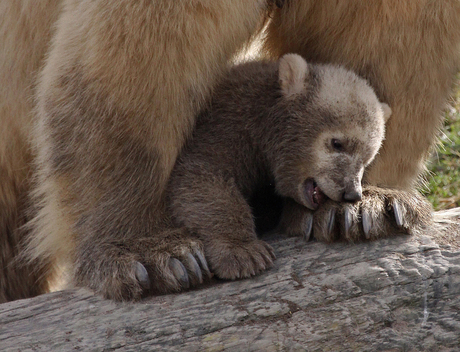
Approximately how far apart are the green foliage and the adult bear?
1349 millimetres

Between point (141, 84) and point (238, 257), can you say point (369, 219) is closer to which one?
point (238, 257)

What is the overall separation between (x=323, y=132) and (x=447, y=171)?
7.78 ft

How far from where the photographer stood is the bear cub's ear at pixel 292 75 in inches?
127

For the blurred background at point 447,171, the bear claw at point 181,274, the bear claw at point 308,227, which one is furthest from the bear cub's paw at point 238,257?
the blurred background at point 447,171

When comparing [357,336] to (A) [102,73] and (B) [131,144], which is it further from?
(A) [102,73]

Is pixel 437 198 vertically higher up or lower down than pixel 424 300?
higher up

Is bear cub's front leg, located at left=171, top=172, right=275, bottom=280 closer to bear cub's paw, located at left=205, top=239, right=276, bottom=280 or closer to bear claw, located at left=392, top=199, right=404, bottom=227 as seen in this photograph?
bear cub's paw, located at left=205, top=239, right=276, bottom=280

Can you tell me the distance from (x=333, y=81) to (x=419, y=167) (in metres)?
0.85

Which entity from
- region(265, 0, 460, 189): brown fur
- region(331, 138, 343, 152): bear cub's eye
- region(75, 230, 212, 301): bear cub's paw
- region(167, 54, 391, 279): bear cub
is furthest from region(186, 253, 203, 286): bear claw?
region(265, 0, 460, 189): brown fur

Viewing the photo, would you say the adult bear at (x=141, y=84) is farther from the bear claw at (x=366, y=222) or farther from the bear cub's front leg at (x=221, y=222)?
the bear claw at (x=366, y=222)

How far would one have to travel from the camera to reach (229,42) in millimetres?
3094

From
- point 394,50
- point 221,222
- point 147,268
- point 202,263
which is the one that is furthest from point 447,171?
point 147,268

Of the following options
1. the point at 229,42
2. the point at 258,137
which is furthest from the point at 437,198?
the point at 229,42

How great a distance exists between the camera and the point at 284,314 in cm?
264
